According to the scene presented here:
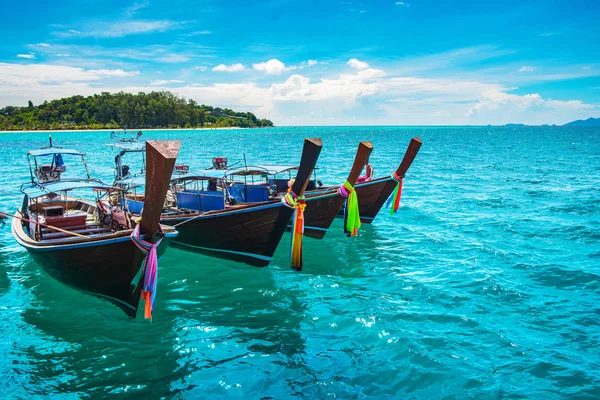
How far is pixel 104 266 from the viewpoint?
9945 millimetres

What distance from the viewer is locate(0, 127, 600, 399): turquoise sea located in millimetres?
8312

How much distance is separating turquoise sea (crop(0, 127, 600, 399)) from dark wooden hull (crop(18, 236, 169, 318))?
74cm

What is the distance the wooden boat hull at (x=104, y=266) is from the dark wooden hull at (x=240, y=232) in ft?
11.3

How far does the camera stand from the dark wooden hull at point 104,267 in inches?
381

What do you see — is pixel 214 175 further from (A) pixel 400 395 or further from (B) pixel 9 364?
(A) pixel 400 395

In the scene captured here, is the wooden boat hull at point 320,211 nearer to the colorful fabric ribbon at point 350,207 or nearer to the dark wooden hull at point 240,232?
the colorful fabric ribbon at point 350,207

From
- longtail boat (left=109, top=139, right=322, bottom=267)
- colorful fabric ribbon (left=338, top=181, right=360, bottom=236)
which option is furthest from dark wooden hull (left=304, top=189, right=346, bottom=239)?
longtail boat (left=109, top=139, right=322, bottom=267)

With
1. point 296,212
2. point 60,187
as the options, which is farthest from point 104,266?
point 296,212

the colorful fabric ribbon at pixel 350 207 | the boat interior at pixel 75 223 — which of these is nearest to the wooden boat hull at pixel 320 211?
the colorful fabric ribbon at pixel 350 207

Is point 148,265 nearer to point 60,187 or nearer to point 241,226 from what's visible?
point 241,226

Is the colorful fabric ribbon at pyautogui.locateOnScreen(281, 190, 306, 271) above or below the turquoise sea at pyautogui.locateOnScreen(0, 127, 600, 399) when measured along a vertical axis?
above

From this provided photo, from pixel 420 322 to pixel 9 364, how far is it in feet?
29.3

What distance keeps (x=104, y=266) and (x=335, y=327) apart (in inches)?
214

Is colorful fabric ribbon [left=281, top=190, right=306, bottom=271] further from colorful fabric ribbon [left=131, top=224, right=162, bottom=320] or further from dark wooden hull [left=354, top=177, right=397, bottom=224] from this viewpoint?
dark wooden hull [left=354, top=177, right=397, bottom=224]
